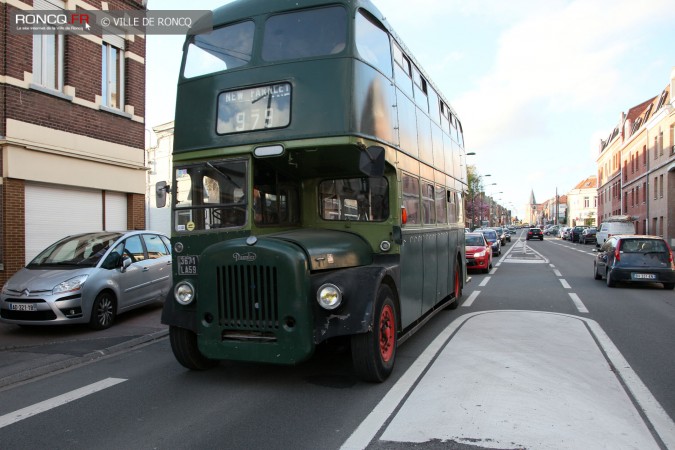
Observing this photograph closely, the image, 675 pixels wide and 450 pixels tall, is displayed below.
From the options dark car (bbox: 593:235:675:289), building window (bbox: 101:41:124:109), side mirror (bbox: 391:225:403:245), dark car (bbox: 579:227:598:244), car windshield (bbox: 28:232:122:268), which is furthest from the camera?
dark car (bbox: 579:227:598:244)

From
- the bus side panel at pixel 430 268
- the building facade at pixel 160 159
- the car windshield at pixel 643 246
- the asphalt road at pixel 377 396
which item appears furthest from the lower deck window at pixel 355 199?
the building facade at pixel 160 159

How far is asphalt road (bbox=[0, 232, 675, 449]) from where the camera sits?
3.88 meters

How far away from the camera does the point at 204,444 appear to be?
379cm

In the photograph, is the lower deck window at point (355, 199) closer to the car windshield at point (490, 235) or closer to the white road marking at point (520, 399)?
the white road marking at point (520, 399)

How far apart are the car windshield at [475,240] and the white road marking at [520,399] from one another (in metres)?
12.8

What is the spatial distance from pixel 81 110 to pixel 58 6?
8.24 feet

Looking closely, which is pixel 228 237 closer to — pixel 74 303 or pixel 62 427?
pixel 62 427

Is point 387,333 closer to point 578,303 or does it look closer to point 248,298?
point 248,298

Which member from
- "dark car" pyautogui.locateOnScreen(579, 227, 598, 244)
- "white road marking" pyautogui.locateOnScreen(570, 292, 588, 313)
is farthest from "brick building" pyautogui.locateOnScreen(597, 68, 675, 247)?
"white road marking" pyautogui.locateOnScreen(570, 292, 588, 313)

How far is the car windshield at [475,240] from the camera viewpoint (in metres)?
19.9

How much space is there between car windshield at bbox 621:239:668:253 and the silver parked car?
12055mm

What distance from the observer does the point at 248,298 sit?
4.93 metres

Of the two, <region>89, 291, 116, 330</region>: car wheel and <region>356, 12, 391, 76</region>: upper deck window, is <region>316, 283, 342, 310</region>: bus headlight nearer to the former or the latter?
<region>356, 12, 391, 76</region>: upper deck window

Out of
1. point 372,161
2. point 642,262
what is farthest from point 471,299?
point 372,161
